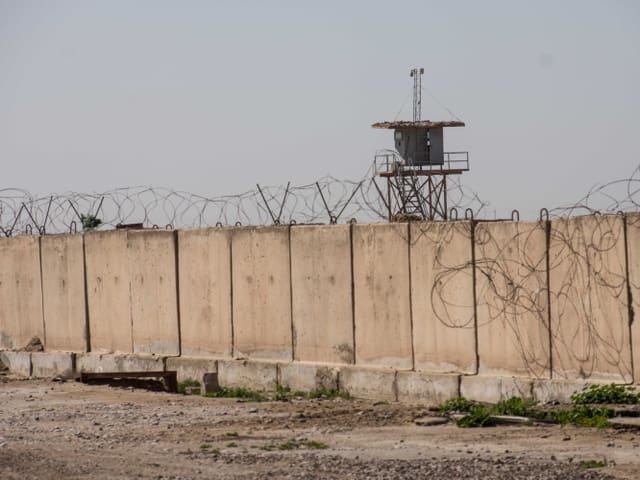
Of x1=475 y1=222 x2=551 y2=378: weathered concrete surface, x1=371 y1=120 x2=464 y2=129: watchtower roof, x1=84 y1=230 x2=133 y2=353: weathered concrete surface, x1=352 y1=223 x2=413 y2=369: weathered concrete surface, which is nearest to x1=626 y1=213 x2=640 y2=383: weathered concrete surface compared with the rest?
x1=475 y1=222 x2=551 y2=378: weathered concrete surface

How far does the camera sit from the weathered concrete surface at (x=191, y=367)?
16203 mm

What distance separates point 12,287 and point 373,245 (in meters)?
7.83

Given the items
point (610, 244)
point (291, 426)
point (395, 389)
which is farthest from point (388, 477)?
point (395, 389)

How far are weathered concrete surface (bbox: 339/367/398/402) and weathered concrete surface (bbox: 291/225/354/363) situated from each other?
24cm

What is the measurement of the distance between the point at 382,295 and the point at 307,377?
1.43 metres

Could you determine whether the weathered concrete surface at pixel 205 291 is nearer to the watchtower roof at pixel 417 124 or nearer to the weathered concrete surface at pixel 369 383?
the weathered concrete surface at pixel 369 383

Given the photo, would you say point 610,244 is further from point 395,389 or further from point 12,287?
point 12,287

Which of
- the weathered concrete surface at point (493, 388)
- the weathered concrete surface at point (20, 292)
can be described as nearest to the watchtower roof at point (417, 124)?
the weathered concrete surface at point (20, 292)

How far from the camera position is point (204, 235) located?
16.5 m

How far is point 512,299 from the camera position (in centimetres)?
1289

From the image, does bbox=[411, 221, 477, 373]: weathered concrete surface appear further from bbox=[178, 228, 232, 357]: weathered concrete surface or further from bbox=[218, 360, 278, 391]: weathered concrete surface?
bbox=[178, 228, 232, 357]: weathered concrete surface

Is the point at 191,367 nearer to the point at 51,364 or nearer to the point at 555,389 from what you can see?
the point at 51,364

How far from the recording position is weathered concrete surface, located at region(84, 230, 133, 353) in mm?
17734

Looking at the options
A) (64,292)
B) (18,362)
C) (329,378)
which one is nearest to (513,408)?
(329,378)
